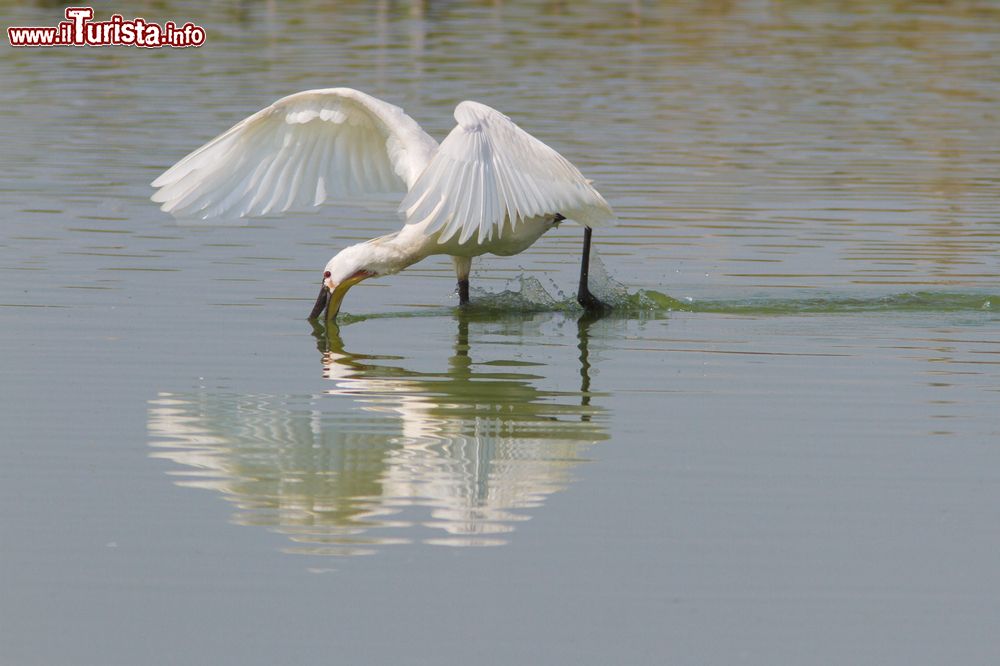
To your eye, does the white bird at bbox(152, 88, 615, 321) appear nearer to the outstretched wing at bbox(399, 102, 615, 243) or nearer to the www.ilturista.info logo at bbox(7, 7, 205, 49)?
the outstretched wing at bbox(399, 102, 615, 243)

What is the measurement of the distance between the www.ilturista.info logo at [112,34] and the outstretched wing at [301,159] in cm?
1989

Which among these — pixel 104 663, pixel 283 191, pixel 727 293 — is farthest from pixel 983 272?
pixel 104 663

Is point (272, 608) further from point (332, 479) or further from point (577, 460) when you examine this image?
point (577, 460)

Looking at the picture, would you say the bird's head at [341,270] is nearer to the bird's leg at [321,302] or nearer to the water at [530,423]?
the bird's leg at [321,302]

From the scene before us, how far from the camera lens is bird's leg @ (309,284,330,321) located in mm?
11805

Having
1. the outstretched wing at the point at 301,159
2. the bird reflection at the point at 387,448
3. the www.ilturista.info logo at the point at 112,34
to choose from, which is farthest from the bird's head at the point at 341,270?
the www.ilturista.info logo at the point at 112,34

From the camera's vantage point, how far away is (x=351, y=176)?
41.7ft

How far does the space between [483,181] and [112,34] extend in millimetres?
24126

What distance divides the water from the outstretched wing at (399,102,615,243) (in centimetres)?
89

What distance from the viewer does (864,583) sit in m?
6.41

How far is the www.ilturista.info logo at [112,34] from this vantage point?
105 feet

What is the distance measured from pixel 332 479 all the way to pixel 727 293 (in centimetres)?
533

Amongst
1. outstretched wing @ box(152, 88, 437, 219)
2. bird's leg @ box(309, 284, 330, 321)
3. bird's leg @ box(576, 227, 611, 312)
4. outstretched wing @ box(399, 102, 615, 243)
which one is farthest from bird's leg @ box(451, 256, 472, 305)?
outstretched wing @ box(399, 102, 615, 243)


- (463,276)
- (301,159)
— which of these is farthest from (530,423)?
(301,159)
